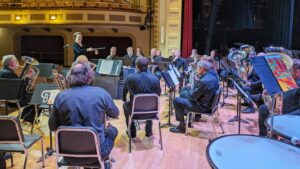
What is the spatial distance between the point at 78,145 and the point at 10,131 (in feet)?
2.27

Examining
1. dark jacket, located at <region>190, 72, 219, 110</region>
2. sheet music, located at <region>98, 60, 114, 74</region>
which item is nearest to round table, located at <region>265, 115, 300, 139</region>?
dark jacket, located at <region>190, 72, 219, 110</region>

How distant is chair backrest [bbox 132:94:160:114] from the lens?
3910 millimetres

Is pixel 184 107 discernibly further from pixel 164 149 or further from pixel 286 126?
pixel 286 126

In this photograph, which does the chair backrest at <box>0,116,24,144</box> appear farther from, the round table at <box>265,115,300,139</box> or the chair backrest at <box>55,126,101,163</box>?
the round table at <box>265,115,300,139</box>

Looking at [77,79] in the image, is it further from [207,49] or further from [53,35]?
[53,35]

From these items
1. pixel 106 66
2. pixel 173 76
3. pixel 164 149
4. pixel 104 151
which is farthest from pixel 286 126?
pixel 106 66

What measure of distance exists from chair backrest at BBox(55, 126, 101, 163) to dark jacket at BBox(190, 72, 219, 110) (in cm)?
222

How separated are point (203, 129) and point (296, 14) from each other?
6381mm

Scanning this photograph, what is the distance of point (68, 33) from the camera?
13.9 meters

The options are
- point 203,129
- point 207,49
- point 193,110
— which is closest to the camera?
point 193,110

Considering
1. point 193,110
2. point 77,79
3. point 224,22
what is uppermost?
point 224,22

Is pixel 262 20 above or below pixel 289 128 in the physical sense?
above

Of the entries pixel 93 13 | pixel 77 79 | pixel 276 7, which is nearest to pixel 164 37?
pixel 93 13

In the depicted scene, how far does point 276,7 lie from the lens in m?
10.2
